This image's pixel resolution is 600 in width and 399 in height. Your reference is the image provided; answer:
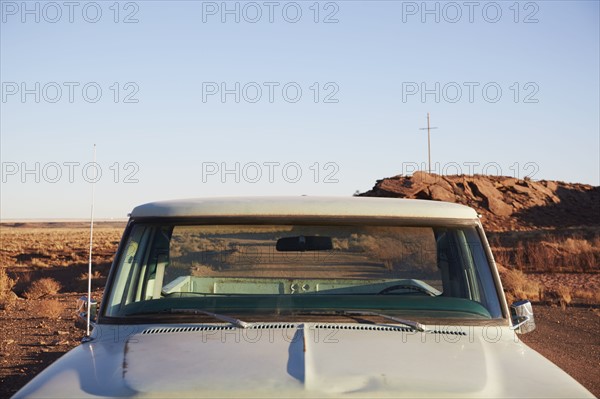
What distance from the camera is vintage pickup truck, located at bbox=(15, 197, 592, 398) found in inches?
101

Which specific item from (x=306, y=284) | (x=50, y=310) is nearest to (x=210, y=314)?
(x=306, y=284)

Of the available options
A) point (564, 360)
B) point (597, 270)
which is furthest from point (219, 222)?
point (597, 270)

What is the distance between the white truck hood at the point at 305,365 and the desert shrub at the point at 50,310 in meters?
10.6

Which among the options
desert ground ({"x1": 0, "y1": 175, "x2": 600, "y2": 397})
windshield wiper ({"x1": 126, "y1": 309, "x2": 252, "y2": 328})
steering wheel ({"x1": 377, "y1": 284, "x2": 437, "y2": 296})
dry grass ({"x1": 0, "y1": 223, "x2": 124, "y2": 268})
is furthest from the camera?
dry grass ({"x1": 0, "y1": 223, "x2": 124, "y2": 268})

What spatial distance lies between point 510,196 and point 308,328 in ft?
199

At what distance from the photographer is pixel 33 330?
458 inches

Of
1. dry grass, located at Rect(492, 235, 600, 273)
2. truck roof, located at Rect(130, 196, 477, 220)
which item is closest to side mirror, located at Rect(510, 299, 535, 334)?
truck roof, located at Rect(130, 196, 477, 220)

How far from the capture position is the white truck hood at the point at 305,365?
97.9 inches

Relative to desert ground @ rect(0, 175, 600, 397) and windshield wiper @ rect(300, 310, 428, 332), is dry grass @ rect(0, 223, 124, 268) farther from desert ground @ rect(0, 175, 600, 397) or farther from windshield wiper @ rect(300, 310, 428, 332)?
windshield wiper @ rect(300, 310, 428, 332)

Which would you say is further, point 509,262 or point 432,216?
point 509,262

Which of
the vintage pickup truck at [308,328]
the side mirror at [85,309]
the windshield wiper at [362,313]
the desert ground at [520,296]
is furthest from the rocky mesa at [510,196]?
the windshield wiper at [362,313]

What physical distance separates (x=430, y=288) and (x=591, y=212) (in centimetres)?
6455

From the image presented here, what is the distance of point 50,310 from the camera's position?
13570mm

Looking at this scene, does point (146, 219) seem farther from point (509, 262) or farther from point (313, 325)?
point (509, 262)
